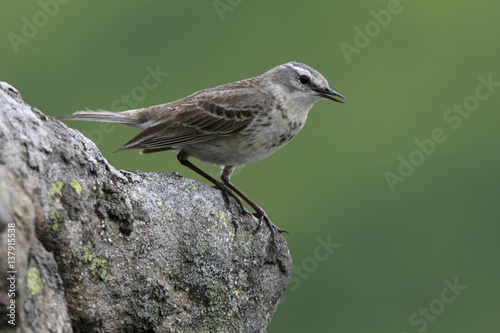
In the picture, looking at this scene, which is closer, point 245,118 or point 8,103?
point 8,103

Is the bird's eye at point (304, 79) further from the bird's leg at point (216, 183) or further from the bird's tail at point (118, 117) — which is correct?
the bird's tail at point (118, 117)

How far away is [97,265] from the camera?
4.70 metres

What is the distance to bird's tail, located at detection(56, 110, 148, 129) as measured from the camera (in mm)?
7262

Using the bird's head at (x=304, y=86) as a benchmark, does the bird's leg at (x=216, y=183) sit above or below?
below

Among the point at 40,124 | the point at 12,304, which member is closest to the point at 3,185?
the point at 12,304

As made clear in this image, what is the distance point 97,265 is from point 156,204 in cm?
95

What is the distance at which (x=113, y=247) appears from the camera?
4887mm

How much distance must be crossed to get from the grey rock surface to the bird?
47.4 inches

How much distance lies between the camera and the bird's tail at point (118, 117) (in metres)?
7.26

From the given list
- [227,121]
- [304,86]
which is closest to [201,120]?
[227,121]

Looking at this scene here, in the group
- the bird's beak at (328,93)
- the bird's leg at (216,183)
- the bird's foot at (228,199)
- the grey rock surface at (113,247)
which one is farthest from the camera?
the bird's beak at (328,93)

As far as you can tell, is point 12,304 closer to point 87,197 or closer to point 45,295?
point 45,295

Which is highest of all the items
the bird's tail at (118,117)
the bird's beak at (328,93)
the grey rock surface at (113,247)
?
the bird's tail at (118,117)

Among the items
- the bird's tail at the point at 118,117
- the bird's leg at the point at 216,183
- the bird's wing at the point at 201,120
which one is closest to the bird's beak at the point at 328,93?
the bird's wing at the point at 201,120
